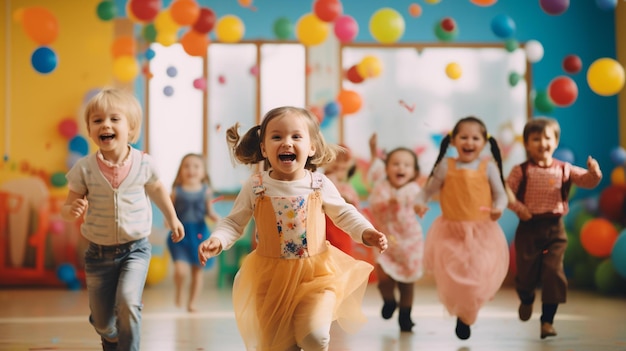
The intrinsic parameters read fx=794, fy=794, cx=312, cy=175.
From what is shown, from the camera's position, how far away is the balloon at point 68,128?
693cm

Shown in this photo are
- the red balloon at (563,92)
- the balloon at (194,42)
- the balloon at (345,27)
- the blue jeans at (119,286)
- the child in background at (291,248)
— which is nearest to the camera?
the child in background at (291,248)

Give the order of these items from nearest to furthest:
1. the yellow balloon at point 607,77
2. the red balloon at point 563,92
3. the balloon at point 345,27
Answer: the yellow balloon at point 607,77 < the red balloon at point 563,92 < the balloon at point 345,27

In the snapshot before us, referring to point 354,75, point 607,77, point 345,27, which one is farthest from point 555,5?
point 354,75

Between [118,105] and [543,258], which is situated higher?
[118,105]

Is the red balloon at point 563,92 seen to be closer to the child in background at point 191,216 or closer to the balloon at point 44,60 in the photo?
the child in background at point 191,216

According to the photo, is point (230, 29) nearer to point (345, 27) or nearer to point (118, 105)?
point (345, 27)

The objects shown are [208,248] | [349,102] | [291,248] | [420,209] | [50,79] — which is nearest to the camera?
[208,248]

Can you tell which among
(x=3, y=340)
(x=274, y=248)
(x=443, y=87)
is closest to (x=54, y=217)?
(x=3, y=340)

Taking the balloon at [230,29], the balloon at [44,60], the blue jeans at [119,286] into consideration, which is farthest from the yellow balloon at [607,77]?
the balloon at [44,60]

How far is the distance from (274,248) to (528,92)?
5054 millimetres

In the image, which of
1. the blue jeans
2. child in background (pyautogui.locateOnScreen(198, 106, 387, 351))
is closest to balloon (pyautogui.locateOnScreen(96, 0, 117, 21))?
the blue jeans

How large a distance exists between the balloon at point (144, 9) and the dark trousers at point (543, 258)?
296 cm

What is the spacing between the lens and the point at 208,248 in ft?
8.39

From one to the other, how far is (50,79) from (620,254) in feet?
16.3
